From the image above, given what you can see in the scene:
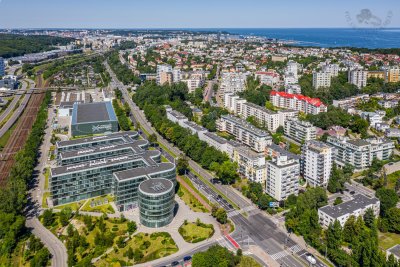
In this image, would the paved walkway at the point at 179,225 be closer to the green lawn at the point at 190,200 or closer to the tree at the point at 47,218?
the green lawn at the point at 190,200

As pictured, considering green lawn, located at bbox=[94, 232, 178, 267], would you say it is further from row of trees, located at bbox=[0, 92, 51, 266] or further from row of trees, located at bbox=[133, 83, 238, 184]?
row of trees, located at bbox=[133, 83, 238, 184]

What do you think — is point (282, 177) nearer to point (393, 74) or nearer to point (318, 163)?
point (318, 163)

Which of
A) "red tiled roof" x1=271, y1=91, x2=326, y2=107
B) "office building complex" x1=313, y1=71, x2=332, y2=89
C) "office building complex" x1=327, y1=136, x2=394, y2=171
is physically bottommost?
"office building complex" x1=327, y1=136, x2=394, y2=171

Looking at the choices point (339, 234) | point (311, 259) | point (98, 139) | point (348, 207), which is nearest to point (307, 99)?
point (348, 207)

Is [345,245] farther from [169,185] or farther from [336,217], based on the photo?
[169,185]

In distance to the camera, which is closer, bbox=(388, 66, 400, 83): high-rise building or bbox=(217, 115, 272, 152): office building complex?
bbox=(217, 115, 272, 152): office building complex

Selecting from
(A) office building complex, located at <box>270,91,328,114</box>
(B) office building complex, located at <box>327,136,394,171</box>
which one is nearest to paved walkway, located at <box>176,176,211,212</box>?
(B) office building complex, located at <box>327,136,394,171</box>

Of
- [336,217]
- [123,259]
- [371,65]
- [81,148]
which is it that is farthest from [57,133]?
[371,65]

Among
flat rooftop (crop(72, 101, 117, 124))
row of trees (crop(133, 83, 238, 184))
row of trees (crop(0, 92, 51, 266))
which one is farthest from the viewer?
flat rooftop (crop(72, 101, 117, 124))
